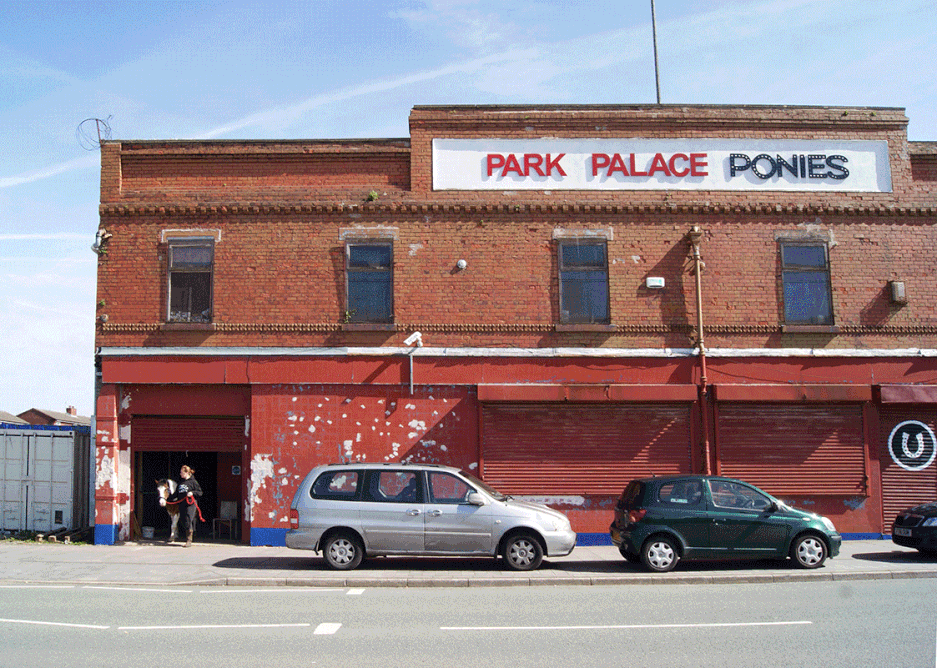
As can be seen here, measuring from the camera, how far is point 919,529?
42.1ft

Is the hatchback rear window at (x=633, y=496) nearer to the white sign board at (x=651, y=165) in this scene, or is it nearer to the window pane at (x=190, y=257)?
the white sign board at (x=651, y=165)

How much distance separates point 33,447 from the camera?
16.5 m

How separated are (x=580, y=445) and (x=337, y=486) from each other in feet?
17.7

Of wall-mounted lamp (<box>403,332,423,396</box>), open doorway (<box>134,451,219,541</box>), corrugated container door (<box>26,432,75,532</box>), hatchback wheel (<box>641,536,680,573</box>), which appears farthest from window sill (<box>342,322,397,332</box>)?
hatchback wheel (<box>641,536,680,573</box>)

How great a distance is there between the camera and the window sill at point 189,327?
50.9 feet

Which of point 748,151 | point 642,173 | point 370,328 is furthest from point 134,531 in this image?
point 748,151

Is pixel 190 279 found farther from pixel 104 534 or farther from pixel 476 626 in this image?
pixel 476 626

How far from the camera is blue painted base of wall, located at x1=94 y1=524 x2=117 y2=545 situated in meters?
15.2

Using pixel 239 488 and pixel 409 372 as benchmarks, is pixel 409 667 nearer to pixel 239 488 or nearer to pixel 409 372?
pixel 409 372

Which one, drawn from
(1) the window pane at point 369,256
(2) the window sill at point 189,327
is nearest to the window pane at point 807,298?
(1) the window pane at point 369,256

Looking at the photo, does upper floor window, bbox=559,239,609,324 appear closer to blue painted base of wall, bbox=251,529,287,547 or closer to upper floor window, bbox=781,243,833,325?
upper floor window, bbox=781,243,833,325

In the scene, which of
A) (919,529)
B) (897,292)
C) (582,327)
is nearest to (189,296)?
(582,327)

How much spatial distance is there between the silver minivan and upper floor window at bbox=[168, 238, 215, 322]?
18.1 feet

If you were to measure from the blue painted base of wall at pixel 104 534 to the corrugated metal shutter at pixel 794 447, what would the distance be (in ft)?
39.9
